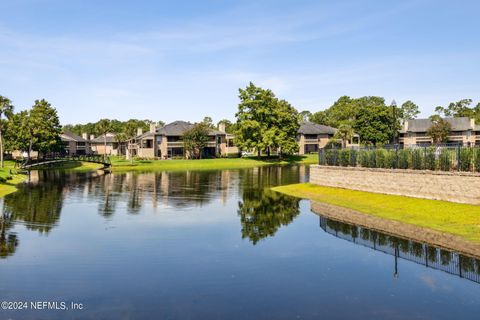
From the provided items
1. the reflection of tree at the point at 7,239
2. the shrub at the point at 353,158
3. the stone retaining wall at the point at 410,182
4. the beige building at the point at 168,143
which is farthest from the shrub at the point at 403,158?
the beige building at the point at 168,143

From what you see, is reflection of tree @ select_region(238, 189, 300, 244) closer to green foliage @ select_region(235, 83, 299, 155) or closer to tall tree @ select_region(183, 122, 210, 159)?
green foliage @ select_region(235, 83, 299, 155)

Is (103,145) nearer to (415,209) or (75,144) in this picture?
(75,144)

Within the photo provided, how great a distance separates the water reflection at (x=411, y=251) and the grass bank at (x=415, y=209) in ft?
10.3

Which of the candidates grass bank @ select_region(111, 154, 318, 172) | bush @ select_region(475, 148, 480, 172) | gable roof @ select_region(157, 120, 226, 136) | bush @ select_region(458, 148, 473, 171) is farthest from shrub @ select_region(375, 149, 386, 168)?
gable roof @ select_region(157, 120, 226, 136)

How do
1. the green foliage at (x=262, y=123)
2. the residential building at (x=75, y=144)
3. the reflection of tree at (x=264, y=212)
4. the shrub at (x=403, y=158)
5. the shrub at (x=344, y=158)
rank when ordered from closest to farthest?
the reflection of tree at (x=264, y=212), the shrub at (x=403, y=158), the shrub at (x=344, y=158), the green foliage at (x=262, y=123), the residential building at (x=75, y=144)

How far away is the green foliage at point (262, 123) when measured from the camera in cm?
11162

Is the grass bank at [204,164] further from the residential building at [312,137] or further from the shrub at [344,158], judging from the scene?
the shrub at [344,158]

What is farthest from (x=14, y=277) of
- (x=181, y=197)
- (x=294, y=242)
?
(x=181, y=197)

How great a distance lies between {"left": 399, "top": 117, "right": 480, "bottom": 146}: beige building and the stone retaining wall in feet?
290

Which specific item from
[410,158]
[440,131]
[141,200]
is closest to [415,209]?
[410,158]

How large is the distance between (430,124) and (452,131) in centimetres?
632

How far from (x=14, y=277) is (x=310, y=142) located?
12259cm

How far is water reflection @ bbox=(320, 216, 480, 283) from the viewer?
19969 millimetres

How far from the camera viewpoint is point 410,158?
39062 millimetres
